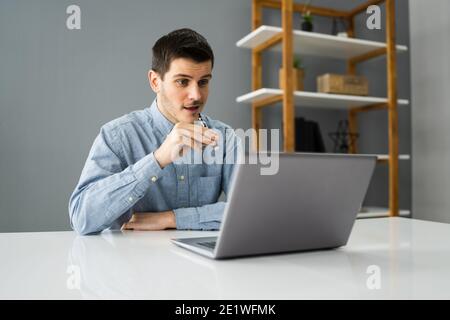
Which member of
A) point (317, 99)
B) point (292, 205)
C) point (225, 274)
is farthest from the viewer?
point (317, 99)

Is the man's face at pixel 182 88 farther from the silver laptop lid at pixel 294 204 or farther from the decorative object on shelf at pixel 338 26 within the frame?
the decorative object on shelf at pixel 338 26

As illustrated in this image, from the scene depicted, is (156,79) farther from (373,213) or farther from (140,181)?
(373,213)

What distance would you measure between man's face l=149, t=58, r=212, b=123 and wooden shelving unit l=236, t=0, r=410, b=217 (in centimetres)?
102

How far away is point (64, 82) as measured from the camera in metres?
2.49

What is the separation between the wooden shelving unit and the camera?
2549 mm

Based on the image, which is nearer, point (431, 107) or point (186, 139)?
point (186, 139)

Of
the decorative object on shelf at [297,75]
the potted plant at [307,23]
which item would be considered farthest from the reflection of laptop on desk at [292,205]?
the potted plant at [307,23]

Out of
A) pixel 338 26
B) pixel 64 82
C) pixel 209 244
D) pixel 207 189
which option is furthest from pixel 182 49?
pixel 338 26

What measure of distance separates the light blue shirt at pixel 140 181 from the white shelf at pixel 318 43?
1113mm

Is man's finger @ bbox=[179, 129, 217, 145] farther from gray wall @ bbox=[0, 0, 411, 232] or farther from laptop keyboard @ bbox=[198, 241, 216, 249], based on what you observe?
gray wall @ bbox=[0, 0, 411, 232]

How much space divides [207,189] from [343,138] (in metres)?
1.89

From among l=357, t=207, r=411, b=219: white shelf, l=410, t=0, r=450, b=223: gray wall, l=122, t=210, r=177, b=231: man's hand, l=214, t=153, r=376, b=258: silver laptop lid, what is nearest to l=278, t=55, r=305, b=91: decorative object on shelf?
l=357, t=207, r=411, b=219: white shelf

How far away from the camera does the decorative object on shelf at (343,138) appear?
3.07 m
